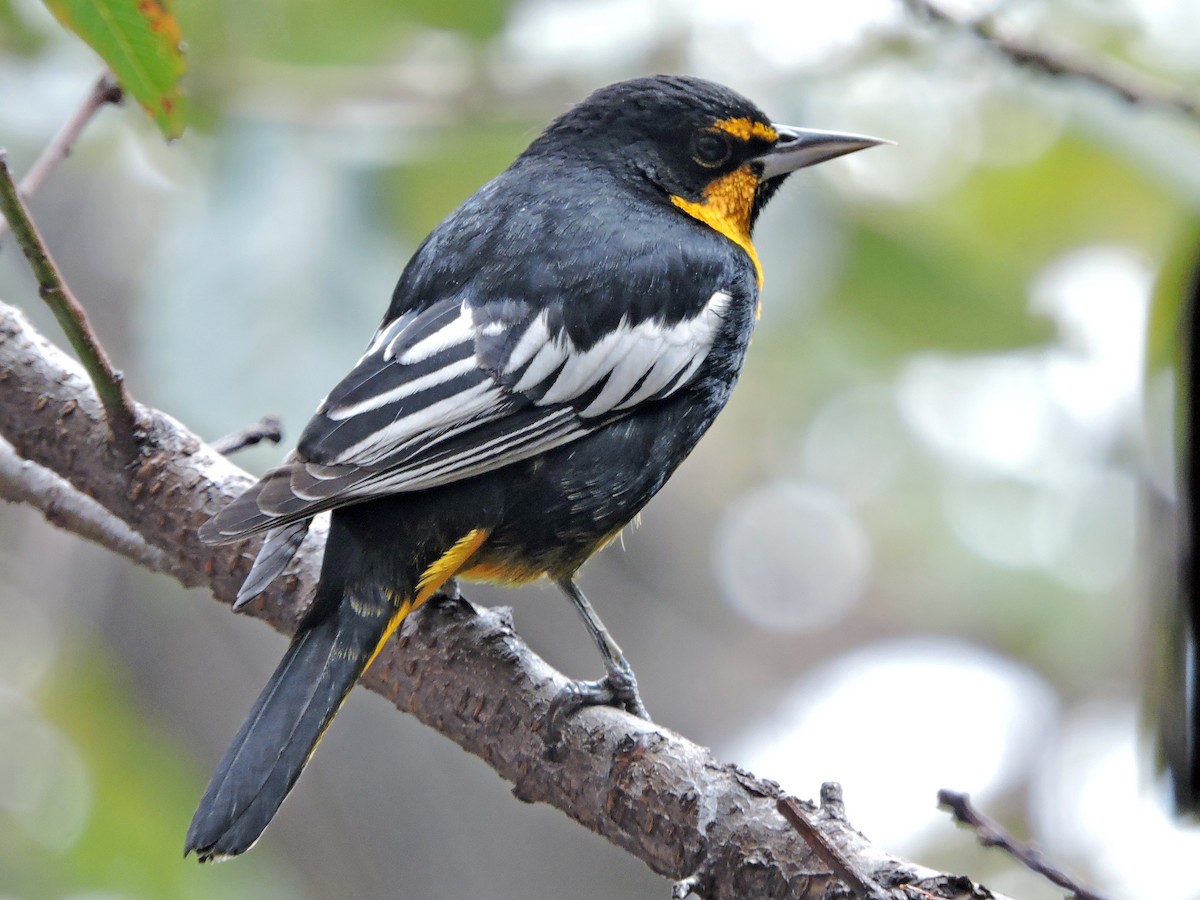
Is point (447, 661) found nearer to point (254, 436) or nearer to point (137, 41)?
point (254, 436)

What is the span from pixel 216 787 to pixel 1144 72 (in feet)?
13.8

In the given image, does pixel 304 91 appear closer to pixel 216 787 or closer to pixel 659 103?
pixel 659 103

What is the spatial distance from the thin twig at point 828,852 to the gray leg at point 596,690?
2.39ft

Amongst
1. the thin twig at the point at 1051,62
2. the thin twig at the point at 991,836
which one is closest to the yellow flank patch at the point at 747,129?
the thin twig at the point at 1051,62

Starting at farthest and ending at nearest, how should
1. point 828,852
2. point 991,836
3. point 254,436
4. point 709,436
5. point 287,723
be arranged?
point 709,436 < point 254,436 < point 287,723 < point 828,852 < point 991,836

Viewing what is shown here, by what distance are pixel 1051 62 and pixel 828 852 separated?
2.19 meters

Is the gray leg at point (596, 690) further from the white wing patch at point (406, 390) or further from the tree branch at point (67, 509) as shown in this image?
the tree branch at point (67, 509)

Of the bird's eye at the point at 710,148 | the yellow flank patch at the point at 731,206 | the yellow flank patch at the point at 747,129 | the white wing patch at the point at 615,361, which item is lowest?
the white wing patch at the point at 615,361

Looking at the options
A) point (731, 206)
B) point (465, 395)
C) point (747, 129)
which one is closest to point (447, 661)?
point (465, 395)

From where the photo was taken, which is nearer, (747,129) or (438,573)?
(438,573)

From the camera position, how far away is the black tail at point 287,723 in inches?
86.6

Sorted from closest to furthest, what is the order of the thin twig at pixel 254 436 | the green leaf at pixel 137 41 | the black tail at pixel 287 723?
the green leaf at pixel 137 41 → the black tail at pixel 287 723 → the thin twig at pixel 254 436

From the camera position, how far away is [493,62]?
448cm

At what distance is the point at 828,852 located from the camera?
1.78 m
